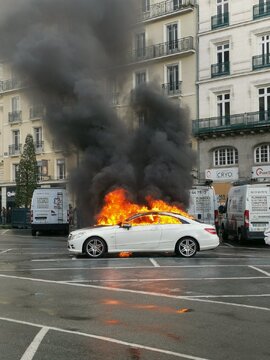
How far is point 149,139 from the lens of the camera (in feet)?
65.9

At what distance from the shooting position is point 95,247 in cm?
1456

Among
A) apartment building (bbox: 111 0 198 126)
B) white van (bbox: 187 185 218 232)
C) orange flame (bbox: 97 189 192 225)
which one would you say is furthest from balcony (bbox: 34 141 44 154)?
orange flame (bbox: 97 189 192 225)

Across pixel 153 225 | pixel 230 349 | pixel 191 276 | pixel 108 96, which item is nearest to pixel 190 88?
pixel 108 96

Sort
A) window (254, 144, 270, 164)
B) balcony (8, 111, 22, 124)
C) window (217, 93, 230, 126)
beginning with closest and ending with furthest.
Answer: window (254, 144, 270, 164) < window (217, 93, 230, 126) < balcony (8, 111, 22, 124)

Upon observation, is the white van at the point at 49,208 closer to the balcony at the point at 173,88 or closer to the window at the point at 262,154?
the window at the point at 262,154

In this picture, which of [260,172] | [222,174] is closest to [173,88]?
[222,174]

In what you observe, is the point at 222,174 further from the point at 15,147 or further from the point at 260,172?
the point at 15,147

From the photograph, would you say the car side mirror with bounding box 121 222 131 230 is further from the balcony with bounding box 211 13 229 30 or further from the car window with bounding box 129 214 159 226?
the balcony with bounding box 211 13 229 30

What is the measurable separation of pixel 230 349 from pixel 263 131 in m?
28.6

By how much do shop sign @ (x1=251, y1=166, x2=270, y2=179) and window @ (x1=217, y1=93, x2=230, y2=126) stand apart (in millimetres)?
3810

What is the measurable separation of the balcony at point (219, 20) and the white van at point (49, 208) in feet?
56.4

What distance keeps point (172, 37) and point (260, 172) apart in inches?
485

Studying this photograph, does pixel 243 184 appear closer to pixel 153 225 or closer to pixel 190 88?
pixel 153 225

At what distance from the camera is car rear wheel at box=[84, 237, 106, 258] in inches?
572
